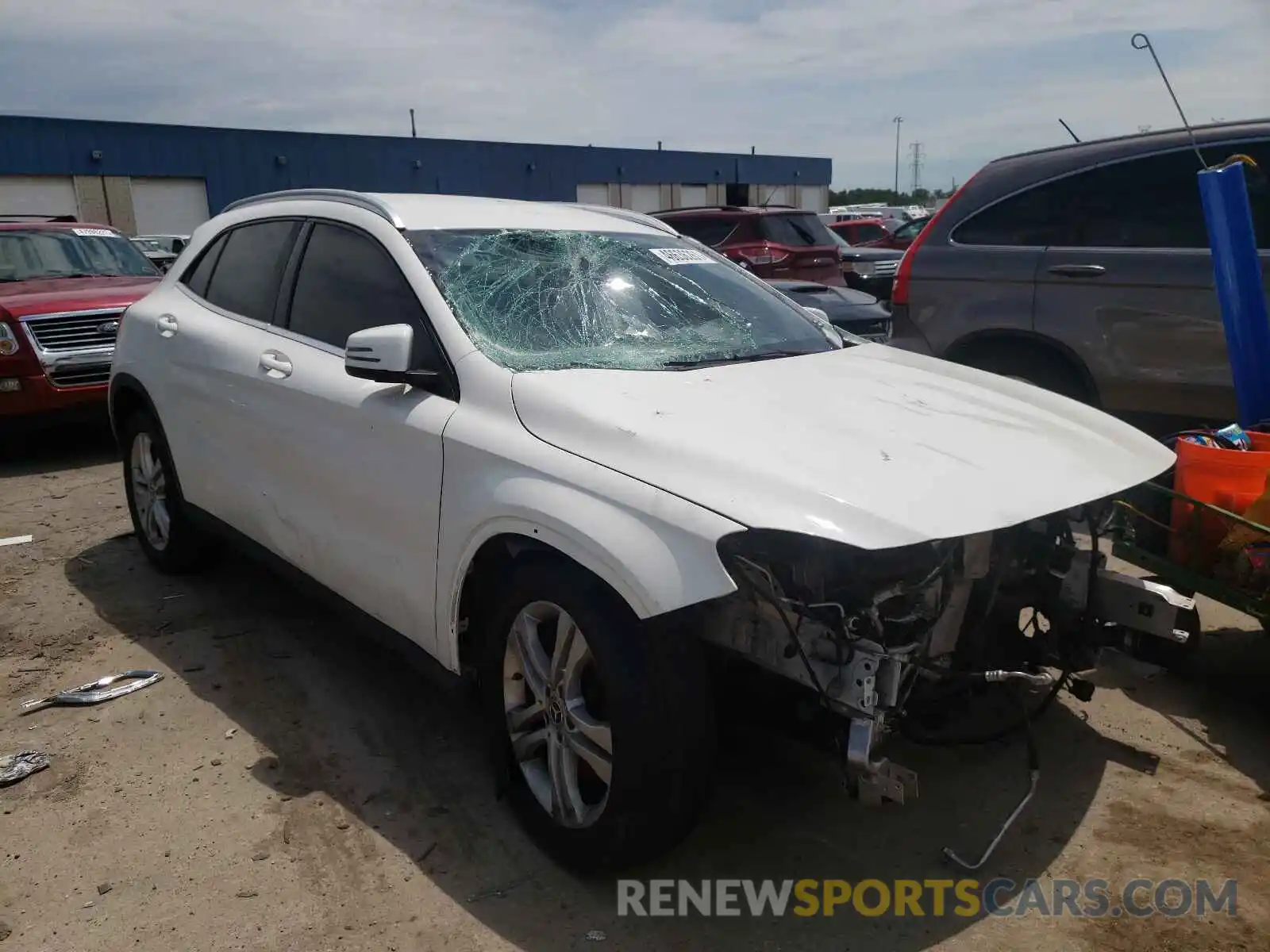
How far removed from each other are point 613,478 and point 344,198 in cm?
199

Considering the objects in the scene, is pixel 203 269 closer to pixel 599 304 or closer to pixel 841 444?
Result: pixel 599 304

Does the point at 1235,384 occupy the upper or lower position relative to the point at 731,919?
upper

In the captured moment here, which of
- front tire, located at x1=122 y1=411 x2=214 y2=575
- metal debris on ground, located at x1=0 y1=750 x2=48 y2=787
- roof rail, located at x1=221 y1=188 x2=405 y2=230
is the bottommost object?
metal debris on ground, located at x1=0 y1=750 x2=48 y2=787

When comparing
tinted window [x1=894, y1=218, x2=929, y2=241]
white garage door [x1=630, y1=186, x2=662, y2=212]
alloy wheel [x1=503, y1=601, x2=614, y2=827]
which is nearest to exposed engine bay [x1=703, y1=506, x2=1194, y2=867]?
alloy wheel [x1=503, y1=601, x2=614, y2=827]

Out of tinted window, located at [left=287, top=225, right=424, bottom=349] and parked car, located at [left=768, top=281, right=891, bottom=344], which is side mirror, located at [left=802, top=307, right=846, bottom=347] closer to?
tinted window, located at [left=287, top=225, right=424, bottom=349]

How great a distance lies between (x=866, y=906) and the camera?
2582mm

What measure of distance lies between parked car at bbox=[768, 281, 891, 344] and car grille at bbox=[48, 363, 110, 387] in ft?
18.0

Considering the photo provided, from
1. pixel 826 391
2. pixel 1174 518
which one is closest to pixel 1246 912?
pixel 1174 518

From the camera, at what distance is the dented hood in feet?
7.43

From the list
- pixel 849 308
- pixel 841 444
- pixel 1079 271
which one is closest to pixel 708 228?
pixel 849 308

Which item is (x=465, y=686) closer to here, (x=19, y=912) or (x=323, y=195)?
(x=19, y=912)

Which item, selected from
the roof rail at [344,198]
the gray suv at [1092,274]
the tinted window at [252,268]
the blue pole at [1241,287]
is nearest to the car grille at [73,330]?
the tinted window at [252,268]

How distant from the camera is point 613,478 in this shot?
2457mm

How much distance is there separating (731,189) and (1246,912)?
153 ft
